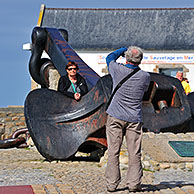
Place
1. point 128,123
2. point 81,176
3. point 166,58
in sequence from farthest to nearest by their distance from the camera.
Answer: point 166,58, point 81,176, point 128,123

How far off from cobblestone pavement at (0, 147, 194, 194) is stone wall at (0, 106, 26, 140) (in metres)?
8.13

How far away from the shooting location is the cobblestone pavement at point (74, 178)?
188 inches

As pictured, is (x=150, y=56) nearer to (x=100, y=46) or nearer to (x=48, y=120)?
(x=100, y=46)

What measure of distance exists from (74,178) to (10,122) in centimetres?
1042

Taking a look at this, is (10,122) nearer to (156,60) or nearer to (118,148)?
(118,148)

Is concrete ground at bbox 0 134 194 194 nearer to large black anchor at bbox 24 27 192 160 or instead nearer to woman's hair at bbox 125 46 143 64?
large black anchor at bbox 24 27 192 160

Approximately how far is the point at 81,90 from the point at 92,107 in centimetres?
46

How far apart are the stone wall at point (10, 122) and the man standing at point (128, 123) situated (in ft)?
36.3

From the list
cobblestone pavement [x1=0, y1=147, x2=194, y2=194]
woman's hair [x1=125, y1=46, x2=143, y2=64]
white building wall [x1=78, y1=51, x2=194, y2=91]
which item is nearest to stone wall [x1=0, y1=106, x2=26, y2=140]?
cobblestone pavement [x1=0, y1=147, x2=194, y2=194]

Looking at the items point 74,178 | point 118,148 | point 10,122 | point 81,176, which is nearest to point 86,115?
point 81,176

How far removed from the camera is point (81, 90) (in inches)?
285

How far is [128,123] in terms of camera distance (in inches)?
181

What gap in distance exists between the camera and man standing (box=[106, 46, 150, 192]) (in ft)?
15.0

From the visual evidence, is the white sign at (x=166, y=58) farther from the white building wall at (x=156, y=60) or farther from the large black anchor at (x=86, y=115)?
the large black anchor at (x=86, y=115)
